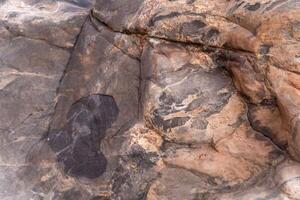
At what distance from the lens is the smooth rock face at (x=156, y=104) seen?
187 cm

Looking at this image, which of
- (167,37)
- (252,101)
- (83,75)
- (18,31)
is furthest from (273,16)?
(18,31)

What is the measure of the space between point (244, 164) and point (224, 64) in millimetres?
453

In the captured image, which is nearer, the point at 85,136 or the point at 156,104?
the point at 156,104

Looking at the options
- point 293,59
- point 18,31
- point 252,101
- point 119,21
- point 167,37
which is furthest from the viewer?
point 18,31

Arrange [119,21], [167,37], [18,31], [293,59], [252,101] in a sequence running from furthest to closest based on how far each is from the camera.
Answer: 1. [18,31]
2. [119,21]
3. [167,37]
4. [252,101]
5. [293,59]

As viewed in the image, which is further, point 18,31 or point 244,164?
point 18,31

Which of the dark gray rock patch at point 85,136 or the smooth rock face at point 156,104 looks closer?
the smooth rock face at point 156,104

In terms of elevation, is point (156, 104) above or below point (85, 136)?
above

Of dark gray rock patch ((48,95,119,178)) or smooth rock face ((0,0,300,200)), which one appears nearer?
smooth rock face ((0,0,300,200))

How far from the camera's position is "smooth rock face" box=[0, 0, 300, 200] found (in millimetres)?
1867

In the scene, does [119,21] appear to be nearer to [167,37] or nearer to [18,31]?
[167,37]

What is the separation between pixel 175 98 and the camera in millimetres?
2018

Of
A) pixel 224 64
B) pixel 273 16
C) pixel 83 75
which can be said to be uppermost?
pixel 273 16

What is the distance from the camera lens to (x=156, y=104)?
80.0 inches
